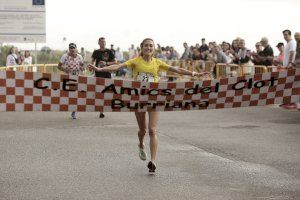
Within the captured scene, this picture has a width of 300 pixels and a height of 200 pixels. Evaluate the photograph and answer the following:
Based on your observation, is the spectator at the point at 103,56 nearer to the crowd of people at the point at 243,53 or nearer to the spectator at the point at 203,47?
the crowd of people at the point at 243,53

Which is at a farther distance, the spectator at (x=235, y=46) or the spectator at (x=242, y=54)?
the spectator at (x=235, y=46)

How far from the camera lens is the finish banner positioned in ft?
24.2

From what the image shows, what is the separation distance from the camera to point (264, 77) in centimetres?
760

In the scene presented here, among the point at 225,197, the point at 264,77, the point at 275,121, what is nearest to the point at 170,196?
the point at 225,197

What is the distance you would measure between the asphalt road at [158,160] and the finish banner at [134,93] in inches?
35.8

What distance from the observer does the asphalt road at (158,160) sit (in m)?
7.16

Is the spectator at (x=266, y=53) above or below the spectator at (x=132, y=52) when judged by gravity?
above

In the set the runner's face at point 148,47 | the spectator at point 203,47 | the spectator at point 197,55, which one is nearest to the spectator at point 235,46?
the spectator at point 197,55

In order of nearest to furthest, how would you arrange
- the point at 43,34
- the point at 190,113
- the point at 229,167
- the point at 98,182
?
the point at 98,182 → the point at 229,167 → the point at 190,113 → the point at 43,34

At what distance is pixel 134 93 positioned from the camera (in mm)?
7820

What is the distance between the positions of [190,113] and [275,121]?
9.35 feet

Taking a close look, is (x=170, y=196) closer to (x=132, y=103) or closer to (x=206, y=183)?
→ (x=206, y=183)

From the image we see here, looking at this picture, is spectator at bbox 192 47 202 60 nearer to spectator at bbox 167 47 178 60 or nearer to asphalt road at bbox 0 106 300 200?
spectator at bbox 167 47 178 60

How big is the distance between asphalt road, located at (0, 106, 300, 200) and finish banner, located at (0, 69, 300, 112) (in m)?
0.91
